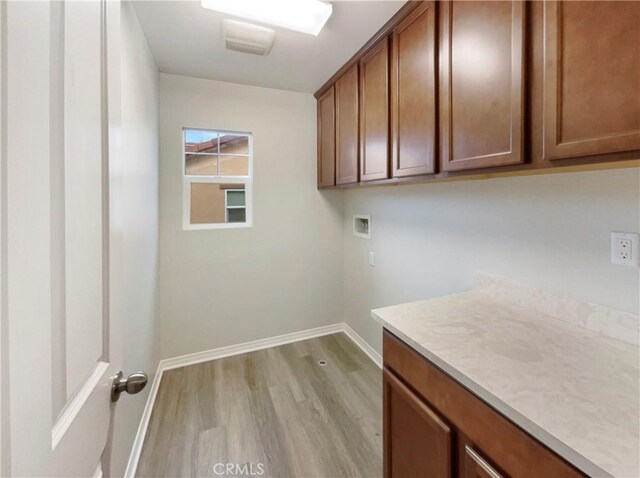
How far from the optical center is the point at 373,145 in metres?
1.93

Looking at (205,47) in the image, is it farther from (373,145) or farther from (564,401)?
(564,401)

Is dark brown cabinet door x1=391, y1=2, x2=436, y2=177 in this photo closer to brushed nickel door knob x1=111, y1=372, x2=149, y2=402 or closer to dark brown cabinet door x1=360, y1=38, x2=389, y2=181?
dark brown cabinet door x1=360, y1=38, x2=389, y2=181

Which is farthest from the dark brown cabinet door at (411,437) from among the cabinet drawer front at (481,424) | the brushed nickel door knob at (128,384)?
the brushed nickel door knob at (128,384)

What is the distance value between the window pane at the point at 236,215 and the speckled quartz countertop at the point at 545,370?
184 cm

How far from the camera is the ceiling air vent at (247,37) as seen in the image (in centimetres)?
176

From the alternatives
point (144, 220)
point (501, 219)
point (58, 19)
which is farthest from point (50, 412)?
point (501, 219)

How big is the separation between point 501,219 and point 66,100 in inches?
66.7

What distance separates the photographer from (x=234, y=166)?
273 cm

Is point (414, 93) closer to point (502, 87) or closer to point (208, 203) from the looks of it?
point (502, 87)

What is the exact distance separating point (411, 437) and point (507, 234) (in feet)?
3.44

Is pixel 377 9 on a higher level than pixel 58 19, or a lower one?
higher

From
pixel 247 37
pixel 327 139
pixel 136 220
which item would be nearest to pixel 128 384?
pixel 136 220

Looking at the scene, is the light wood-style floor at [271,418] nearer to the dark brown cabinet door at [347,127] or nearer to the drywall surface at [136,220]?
the drywall surface at [136,220]

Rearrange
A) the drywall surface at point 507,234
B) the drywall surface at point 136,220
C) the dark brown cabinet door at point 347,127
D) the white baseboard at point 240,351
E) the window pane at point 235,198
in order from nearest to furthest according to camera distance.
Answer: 1. the drywall surface at point 507,234
2. the drywall surface at point 136,220
3. the white baseboard at point 240,351
4. the dark brown cabinet door at point 347,127
5. the window pane at point 235,198
